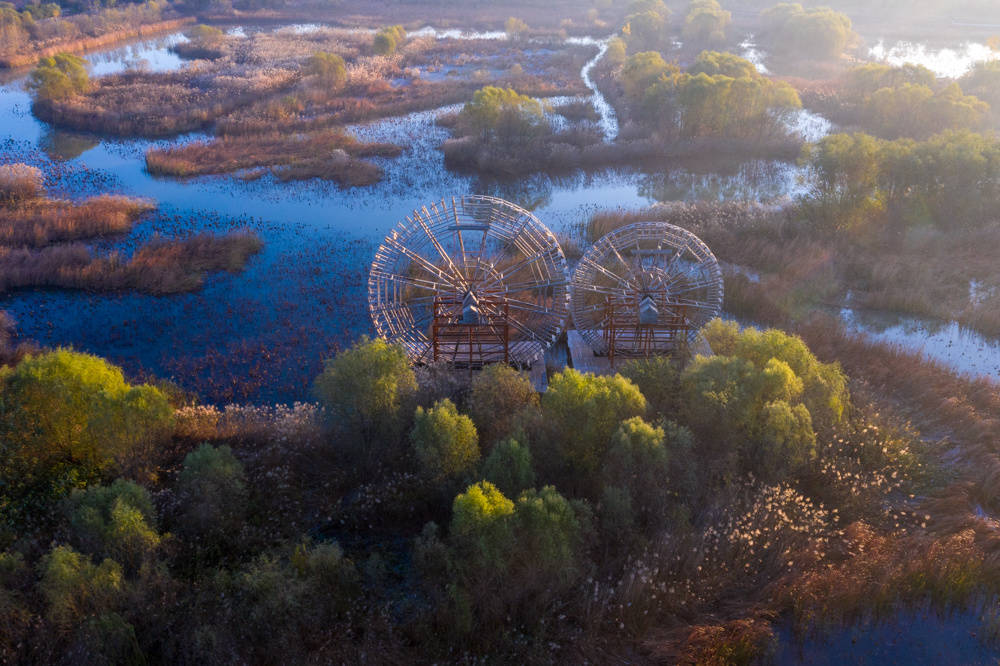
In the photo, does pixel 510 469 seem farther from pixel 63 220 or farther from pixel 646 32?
pixel 646 32

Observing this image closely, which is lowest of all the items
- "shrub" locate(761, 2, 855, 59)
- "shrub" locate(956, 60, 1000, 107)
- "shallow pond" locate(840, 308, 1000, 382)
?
"shallow pond" locate(840, 308, 1000, 382)

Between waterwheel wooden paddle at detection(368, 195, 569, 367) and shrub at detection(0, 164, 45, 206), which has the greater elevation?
shrub at detection(0, 164, 45, 206)

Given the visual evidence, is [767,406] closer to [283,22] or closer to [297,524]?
[297,524]

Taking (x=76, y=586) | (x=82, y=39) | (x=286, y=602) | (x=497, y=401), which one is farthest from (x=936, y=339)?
(x=82, y=39)

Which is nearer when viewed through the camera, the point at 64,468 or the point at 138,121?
the point at 64,468

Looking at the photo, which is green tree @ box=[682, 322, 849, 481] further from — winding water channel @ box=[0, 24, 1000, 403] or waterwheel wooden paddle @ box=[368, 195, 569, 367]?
winding water channel @ box=[0, 24, 1000, 403]

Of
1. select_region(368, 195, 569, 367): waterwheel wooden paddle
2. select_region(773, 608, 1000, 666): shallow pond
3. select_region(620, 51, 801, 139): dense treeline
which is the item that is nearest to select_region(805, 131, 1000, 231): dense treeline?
select_region(620, 51, 801, 139): dense treeline

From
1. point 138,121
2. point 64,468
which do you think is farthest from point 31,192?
point 64,468

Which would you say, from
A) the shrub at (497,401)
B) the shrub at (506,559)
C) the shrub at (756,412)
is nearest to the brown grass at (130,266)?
the shrub at (497,401)
